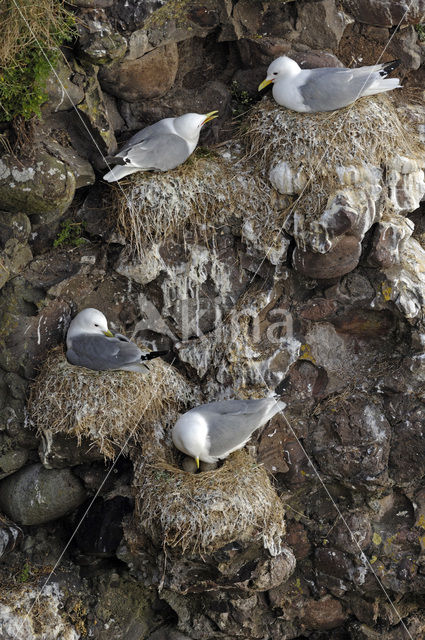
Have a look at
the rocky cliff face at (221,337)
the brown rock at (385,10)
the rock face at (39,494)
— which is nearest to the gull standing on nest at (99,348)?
the rocky cliff face at (221,337)

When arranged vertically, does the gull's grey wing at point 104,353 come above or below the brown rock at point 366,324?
above

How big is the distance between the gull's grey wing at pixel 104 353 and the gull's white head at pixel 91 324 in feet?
0.25

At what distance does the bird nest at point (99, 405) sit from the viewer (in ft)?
16.6

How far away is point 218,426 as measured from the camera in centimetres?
500

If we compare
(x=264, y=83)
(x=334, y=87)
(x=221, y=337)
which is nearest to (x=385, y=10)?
(x=334, y=87)

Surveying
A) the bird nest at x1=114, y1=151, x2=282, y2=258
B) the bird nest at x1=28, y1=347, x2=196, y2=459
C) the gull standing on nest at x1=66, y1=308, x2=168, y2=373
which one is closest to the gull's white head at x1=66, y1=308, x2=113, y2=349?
the gull standing on nest at x1=66, y1=308, x2=168, y2=373

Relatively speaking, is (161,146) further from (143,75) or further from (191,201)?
(143,75)

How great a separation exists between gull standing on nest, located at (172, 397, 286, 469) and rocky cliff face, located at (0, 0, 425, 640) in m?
0.17

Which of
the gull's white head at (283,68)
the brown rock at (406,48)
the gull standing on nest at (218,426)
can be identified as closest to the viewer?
the gull standing on nest at (218,426)

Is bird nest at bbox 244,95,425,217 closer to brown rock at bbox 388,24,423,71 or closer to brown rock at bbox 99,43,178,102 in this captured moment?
brown rock at bbox 99,43,178,102

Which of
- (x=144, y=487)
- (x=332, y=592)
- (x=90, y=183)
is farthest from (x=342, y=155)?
(x=332, y=592)

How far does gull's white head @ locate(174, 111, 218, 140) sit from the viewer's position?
530 cm

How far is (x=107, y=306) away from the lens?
5598 mm

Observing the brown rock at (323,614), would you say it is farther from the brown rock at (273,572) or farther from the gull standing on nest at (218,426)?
the gull standing on nest at (218,426)
